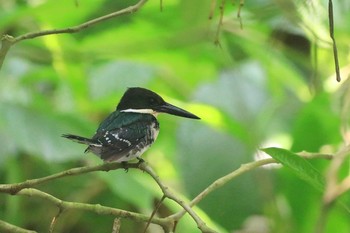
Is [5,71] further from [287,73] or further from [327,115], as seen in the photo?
[327,115]

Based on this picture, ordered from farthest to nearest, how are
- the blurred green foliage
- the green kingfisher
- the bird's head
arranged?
1. the blurred green foliage
2. the bird's head
3. the green kingfisher

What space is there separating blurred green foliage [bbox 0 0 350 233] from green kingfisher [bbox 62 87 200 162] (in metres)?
0.33

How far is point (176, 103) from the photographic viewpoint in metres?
1.45

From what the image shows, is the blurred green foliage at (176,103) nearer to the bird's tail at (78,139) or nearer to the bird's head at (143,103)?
the bird's head at (143,103)

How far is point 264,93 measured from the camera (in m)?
1.73

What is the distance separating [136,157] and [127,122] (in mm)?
89

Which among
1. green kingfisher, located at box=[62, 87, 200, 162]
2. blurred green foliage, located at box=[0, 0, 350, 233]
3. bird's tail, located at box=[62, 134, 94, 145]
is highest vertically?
bird's tail, located at box=[62, 134, 94, 145]

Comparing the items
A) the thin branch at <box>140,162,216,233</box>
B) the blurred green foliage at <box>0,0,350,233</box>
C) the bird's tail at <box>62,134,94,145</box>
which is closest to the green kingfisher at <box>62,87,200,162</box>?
the bird's tail at <box>62,134,94,145</box>

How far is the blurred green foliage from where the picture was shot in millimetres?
1428

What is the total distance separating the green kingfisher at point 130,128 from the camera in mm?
873

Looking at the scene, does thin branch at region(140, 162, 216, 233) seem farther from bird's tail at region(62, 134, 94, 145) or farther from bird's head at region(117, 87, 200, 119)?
bird's head at region(117, 87, 200, 119)

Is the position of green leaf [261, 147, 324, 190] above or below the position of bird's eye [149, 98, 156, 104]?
above

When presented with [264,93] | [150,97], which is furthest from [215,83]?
[150,97]

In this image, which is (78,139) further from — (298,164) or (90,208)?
(298,164)
